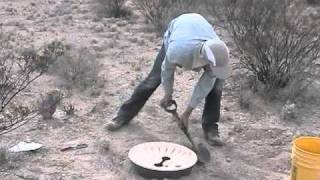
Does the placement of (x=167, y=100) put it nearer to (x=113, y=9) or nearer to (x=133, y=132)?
(x=133, y=132)

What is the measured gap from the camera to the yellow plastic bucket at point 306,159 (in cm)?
410

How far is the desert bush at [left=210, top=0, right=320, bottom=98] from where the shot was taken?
22.8ft

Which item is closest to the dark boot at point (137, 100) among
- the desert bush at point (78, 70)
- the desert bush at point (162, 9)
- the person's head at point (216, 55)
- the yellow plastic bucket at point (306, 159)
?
the person's head at point (216, 55)

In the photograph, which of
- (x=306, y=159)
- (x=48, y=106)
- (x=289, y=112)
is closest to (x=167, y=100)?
(x=306, y=159)

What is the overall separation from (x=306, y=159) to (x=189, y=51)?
1.26 m

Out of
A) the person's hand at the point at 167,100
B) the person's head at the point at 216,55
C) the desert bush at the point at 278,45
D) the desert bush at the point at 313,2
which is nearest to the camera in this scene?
the person's head at the point at 216,55

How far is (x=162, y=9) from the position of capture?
10.4 m

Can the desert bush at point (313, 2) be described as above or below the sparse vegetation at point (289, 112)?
above

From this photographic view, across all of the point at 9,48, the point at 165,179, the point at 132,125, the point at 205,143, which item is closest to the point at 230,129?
the point at 205,143

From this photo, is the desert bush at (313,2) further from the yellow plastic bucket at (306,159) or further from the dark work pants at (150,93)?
the yellow plastic bucket at (306,159)

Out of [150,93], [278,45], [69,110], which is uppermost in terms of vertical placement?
[278,45]

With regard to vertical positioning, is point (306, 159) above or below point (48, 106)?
above

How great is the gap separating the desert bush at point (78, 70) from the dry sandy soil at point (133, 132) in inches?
5.5

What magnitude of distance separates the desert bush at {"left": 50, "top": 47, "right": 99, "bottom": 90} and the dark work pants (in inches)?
53.8
